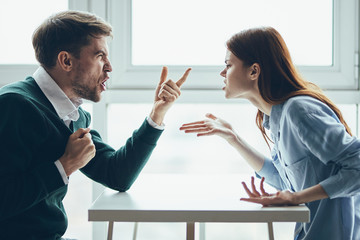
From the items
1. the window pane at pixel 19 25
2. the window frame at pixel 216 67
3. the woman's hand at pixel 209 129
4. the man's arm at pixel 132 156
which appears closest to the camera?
the man's arm at pixel 132 156

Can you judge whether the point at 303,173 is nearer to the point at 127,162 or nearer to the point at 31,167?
the point at 127,162

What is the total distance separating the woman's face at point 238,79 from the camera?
1317mm

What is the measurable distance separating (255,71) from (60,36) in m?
0.64

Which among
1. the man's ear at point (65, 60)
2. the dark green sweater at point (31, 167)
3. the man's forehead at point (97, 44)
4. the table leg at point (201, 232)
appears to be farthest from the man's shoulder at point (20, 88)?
the table leg at point (201, 232)

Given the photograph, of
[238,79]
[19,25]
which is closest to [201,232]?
[238,79]

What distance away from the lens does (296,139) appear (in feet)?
3.79

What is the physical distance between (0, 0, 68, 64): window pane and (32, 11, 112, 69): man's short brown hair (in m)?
0.68

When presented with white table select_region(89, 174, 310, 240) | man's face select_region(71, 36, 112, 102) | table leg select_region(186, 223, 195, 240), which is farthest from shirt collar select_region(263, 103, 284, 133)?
man's face select_region(71, 36, 112, 102)

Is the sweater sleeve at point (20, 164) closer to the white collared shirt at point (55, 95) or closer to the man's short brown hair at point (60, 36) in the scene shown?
the white collared shirt at point (55, 95)

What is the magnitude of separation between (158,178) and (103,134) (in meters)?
0.49

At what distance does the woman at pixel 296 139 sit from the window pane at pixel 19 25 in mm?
978

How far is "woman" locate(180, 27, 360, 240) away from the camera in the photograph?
104 centimetres

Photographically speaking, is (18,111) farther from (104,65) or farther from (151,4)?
(151,4)

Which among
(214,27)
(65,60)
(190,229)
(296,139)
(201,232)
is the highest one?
(214,27)
